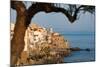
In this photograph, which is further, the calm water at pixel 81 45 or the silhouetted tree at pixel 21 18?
the calm water at pixel 81 45

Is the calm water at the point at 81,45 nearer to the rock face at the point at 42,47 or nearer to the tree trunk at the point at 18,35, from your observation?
the rock face at the point at 42,47

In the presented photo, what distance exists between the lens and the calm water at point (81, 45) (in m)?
2.48

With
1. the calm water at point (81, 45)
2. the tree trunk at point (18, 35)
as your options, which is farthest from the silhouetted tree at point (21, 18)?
the calm water at point (81, 45)

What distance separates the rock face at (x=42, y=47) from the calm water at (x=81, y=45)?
63 millimetres

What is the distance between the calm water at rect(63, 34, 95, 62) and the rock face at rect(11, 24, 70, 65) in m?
0.06

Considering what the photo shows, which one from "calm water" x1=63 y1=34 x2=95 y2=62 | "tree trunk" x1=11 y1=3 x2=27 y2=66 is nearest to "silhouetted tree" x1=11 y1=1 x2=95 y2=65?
"tree trunk" x1=11 y1=3 x2=27 y2=66

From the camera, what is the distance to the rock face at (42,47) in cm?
231

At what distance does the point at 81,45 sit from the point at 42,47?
477mm

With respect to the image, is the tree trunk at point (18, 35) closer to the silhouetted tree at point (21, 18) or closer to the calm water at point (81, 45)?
the silhouetted tree at point (21, 18)

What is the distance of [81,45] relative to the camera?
254 cm

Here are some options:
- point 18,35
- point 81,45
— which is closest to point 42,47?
point 18,35

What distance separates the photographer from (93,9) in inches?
103

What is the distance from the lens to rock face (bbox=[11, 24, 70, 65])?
231cm

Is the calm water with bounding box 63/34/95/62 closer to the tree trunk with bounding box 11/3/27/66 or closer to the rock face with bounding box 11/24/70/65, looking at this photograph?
the rock face with bounding box 11/24/70/65
